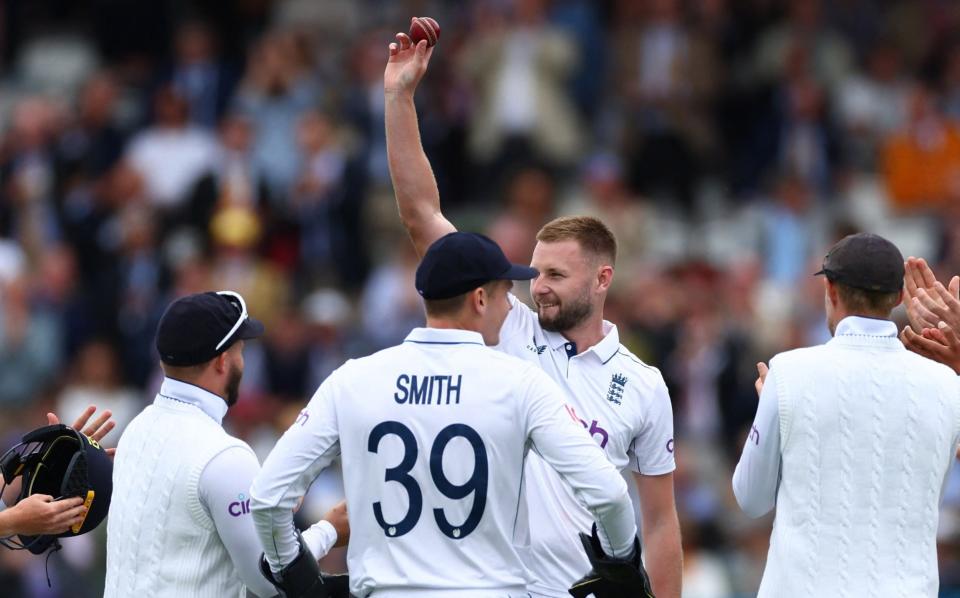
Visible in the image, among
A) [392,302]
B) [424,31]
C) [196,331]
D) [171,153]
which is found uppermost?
[424,31]

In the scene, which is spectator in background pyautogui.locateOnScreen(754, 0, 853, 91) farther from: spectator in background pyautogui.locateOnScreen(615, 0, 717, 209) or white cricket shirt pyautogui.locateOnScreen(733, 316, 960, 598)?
white cricket shirt pyautogui.locateOnScreen(733, 316, 960, 598)

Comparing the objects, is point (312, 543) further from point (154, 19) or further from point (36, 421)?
point (154, 19)

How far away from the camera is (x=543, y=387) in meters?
5.61

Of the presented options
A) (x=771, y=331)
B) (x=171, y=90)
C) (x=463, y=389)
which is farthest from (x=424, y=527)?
(x=171, y=90)

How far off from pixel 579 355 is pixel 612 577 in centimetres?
131

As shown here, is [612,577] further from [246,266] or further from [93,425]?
[246,266]

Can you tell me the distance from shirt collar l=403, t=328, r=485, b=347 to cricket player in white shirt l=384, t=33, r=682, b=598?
903 mm

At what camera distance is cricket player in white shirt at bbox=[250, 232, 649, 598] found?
5512 mm

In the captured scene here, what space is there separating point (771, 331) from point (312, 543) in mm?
7711

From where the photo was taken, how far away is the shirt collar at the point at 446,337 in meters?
5.70

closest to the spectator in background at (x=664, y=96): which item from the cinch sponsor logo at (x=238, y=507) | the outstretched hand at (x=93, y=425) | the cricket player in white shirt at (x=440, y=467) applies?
the outstretched hand at (x=93, y=425)

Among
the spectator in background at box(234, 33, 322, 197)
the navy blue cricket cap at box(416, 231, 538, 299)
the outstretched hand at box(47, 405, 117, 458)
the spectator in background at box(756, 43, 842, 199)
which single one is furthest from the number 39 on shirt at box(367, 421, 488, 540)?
the spectator in background at box(756, 43, 842, 199)

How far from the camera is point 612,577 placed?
570cm

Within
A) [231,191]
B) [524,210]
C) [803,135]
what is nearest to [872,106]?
[803,135]
